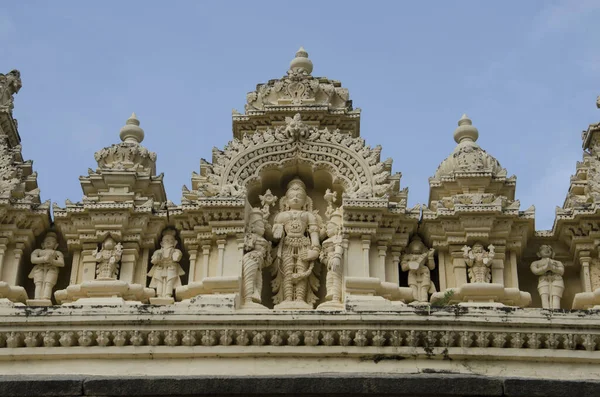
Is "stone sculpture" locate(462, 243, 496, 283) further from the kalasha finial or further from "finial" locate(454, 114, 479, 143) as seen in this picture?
the kalasha finial

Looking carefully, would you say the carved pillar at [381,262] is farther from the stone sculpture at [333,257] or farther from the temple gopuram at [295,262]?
the stone sculpture at [333,257]

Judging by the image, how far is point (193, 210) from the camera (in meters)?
15.5

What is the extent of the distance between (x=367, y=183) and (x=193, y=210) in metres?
2.68

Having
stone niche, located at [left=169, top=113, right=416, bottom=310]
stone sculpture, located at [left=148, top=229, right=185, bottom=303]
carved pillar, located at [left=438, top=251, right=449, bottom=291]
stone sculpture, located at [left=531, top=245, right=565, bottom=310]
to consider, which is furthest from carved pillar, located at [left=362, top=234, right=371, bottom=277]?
stone sculpture, located at [left=148, top=229, right=185, bottom=303]

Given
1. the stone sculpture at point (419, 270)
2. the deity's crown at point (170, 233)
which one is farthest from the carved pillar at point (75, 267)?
the stone sculpture at point (419, 270)

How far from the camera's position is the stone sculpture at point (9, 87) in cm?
1744

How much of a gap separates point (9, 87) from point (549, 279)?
9.53 meters

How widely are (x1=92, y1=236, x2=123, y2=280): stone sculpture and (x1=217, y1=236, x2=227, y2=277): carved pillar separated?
1.48 m

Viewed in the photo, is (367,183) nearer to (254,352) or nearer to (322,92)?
(322,92)

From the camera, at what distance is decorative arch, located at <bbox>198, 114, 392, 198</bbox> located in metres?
15.8

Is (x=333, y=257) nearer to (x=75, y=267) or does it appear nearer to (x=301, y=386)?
(x=75, y=267)

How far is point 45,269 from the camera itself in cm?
1555

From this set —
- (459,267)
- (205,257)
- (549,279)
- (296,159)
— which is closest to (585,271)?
(549,279)

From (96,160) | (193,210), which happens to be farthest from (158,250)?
(96,160)
